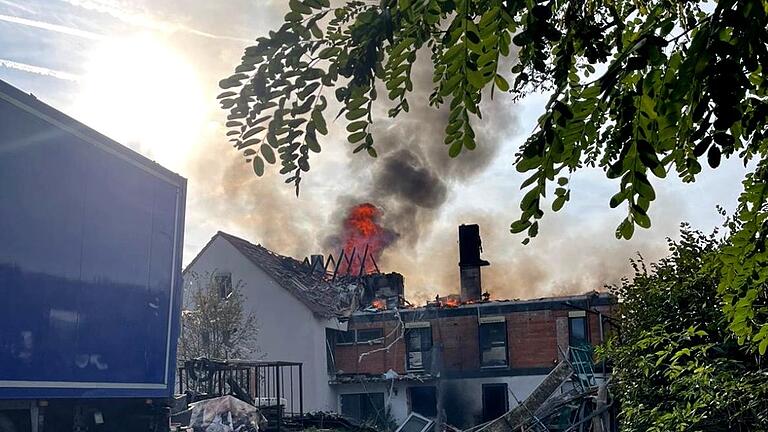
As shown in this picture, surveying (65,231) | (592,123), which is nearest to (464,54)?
(592,123)

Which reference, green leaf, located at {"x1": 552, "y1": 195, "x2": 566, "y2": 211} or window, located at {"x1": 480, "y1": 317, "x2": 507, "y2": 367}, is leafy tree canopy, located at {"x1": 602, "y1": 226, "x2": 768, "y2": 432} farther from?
window, located at {"x1": 480, "y1": 317, "x2": 507, "y2": 367}

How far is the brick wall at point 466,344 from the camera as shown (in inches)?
1176

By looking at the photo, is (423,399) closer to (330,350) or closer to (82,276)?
(330,350)

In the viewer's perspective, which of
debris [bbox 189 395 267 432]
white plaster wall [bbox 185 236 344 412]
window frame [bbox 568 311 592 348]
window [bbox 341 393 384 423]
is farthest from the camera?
window [bbox 341 393 384 423]

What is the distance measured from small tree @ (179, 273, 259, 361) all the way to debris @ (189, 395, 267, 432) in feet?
42.3

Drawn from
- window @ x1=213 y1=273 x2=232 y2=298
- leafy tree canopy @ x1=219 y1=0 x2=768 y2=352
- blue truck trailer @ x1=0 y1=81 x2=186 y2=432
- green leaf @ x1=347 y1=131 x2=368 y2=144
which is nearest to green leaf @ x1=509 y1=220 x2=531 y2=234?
leafy tree canopy @ x1=219 y1=0 x2=768 y2=352

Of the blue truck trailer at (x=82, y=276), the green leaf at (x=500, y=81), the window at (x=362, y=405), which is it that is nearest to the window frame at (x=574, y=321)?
the window at (x=362, y=405)

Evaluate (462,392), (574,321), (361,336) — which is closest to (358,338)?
(361,336)

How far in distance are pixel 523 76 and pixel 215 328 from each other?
2725 centimetres

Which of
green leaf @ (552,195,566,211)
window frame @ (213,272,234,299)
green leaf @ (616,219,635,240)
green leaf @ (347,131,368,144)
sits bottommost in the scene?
green leaf @ (616,219,635,240)

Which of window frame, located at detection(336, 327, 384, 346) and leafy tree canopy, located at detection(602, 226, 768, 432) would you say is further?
window frame, located at detection(336, 327, 384, 346)

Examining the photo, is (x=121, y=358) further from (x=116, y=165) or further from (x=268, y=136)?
(x=268, y=136)

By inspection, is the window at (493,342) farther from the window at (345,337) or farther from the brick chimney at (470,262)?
the window at (345,337)

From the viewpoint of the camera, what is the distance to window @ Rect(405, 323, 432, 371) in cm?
3158
